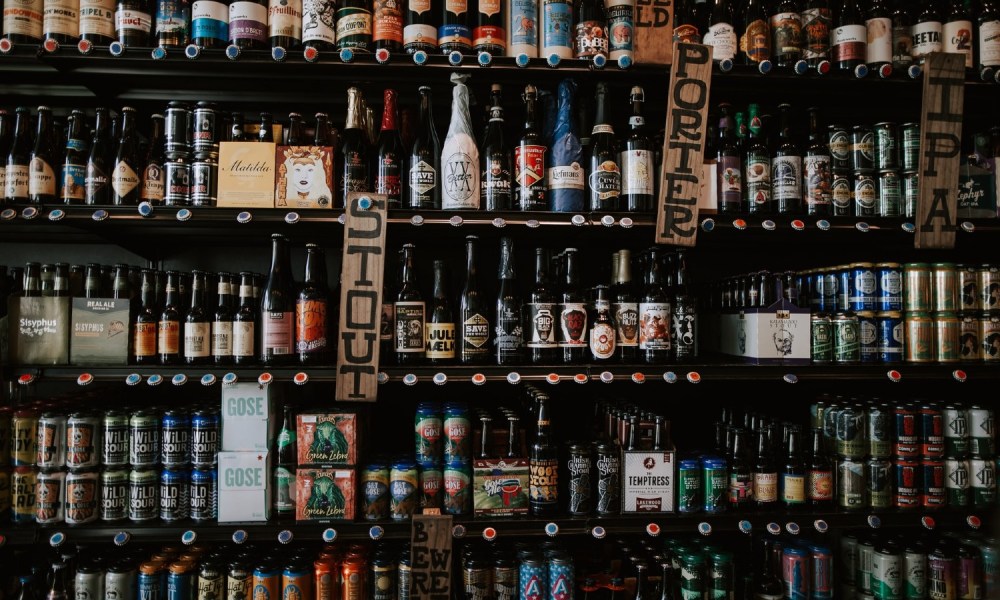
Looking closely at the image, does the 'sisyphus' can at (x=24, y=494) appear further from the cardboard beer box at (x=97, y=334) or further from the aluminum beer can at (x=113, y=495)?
the cardboard beer box at (x=97, y=334)

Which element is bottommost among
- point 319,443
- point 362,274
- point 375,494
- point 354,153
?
point 375,494

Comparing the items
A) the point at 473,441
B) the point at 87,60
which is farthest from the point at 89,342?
the point at 473,441

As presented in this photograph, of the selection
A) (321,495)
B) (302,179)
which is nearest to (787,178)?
(302,179)

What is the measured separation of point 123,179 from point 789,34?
2.63 m

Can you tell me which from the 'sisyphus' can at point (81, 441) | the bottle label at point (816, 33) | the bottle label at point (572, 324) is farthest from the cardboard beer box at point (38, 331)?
the bottle label at point (816, 33)

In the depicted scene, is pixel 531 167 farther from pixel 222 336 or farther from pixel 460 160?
pixel 222 336

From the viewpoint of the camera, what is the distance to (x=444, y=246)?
277 cm

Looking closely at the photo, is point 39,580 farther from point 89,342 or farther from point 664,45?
point 664,45

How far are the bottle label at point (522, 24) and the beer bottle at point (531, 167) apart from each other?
18 cm

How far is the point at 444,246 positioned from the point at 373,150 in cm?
56

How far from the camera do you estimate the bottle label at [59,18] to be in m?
2.18

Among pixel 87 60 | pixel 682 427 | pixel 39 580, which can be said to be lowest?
pixel 39 580

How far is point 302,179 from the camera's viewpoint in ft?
7.18

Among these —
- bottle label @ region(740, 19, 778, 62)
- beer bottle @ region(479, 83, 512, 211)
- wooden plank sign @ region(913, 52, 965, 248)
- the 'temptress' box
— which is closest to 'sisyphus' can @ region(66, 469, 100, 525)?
the 'temptress' box
